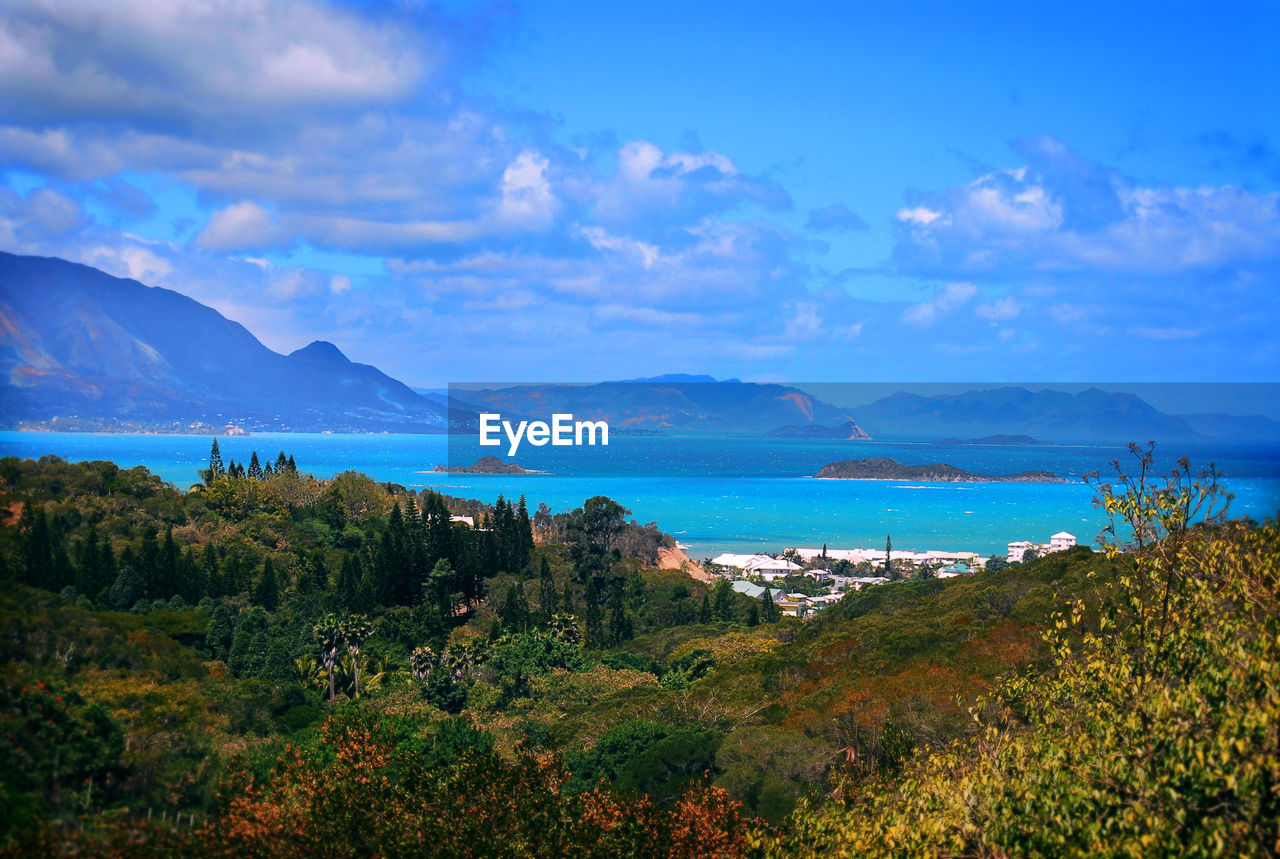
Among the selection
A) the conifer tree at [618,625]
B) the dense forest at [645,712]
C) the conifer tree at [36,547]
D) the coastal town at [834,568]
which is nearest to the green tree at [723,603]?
the dense forest at [645,712]

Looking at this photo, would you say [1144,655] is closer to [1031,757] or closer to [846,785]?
[1031,757]

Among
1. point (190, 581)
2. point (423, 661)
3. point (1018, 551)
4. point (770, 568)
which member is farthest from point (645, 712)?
point (1018, 551)

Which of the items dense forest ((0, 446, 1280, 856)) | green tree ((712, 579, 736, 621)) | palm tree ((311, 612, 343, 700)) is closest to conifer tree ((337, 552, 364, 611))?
dense forest ((0, 446, 1280, 856))

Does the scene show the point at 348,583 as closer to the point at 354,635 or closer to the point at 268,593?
the point at 268,593

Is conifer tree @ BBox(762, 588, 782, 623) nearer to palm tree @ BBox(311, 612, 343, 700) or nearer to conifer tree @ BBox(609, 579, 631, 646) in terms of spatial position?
conifer tree @ BBox(609, 579, 631, 646)

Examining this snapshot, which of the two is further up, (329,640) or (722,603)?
(329,640)
